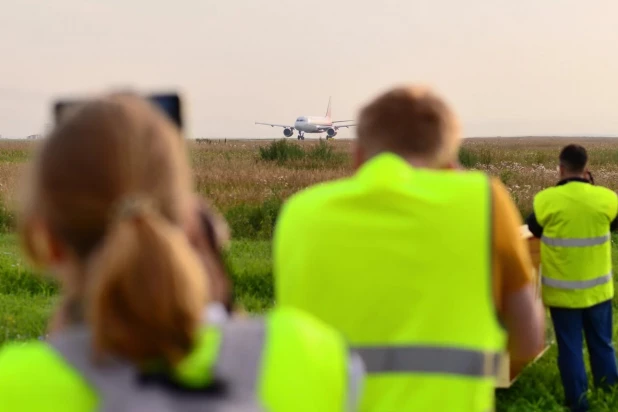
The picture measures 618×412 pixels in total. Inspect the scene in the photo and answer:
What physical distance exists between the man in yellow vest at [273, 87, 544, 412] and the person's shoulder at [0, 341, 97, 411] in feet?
3.04

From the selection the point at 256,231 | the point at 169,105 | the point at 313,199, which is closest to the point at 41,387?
the point at 169,105

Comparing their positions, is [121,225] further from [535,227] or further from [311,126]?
[311,126]

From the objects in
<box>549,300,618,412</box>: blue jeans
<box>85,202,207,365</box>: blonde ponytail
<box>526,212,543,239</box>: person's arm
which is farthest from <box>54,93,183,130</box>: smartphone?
<box>549,300,618,412</box>: blue jeans

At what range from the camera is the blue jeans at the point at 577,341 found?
541cm

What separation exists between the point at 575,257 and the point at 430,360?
12.1ft

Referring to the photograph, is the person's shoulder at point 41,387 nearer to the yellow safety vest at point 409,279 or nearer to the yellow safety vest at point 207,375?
the yellow safety vest at point 207,375

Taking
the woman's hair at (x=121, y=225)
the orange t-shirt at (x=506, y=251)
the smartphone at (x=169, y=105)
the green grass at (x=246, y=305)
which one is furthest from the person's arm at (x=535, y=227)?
the woman's hair at (x=121, y=225)

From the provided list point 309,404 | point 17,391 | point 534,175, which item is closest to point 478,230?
point 309,404

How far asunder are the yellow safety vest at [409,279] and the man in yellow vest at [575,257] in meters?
3.53

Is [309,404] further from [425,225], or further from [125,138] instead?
[425,225]

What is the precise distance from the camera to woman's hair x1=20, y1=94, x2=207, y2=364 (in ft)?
3.68

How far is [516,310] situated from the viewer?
211 cm

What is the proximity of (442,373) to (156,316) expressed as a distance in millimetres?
1007

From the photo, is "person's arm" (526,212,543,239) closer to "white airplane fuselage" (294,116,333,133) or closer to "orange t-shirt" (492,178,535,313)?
"orange t-shirt" (492,178,535,313)
